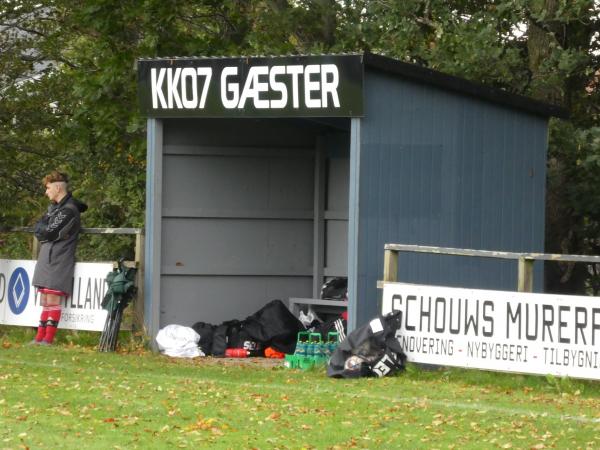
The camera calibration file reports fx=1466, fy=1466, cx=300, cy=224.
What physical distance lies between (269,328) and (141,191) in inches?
365

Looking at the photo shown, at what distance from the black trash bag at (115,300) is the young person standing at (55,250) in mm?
646

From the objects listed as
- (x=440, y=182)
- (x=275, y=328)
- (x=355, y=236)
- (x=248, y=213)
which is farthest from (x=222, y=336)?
(x=440, y=182)

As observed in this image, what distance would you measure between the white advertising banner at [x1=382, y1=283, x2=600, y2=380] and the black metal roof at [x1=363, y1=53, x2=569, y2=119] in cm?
207

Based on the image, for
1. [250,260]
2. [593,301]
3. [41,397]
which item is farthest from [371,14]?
[41,397]

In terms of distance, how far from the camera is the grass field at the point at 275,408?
30.4ft

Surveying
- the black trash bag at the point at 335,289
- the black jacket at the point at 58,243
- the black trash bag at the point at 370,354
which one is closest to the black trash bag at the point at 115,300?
the black jacket at the point at 58,243

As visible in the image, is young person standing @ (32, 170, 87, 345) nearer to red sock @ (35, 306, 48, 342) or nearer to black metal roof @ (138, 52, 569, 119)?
red sock @ (35, 306, 48, 342)

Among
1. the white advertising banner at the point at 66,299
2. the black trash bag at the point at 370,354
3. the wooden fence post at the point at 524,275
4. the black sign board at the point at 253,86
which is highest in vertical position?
the black sign board at the point at 253,86

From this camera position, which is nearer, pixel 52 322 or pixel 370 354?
pixel 370 354

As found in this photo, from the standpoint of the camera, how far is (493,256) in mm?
12953

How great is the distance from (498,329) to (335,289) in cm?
391

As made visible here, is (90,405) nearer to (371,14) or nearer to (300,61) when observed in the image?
(300,61)

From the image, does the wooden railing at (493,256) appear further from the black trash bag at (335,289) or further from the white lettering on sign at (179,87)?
the white lettering on sign at (179,87)

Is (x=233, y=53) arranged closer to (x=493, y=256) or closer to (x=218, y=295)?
(x=218, y=295)
